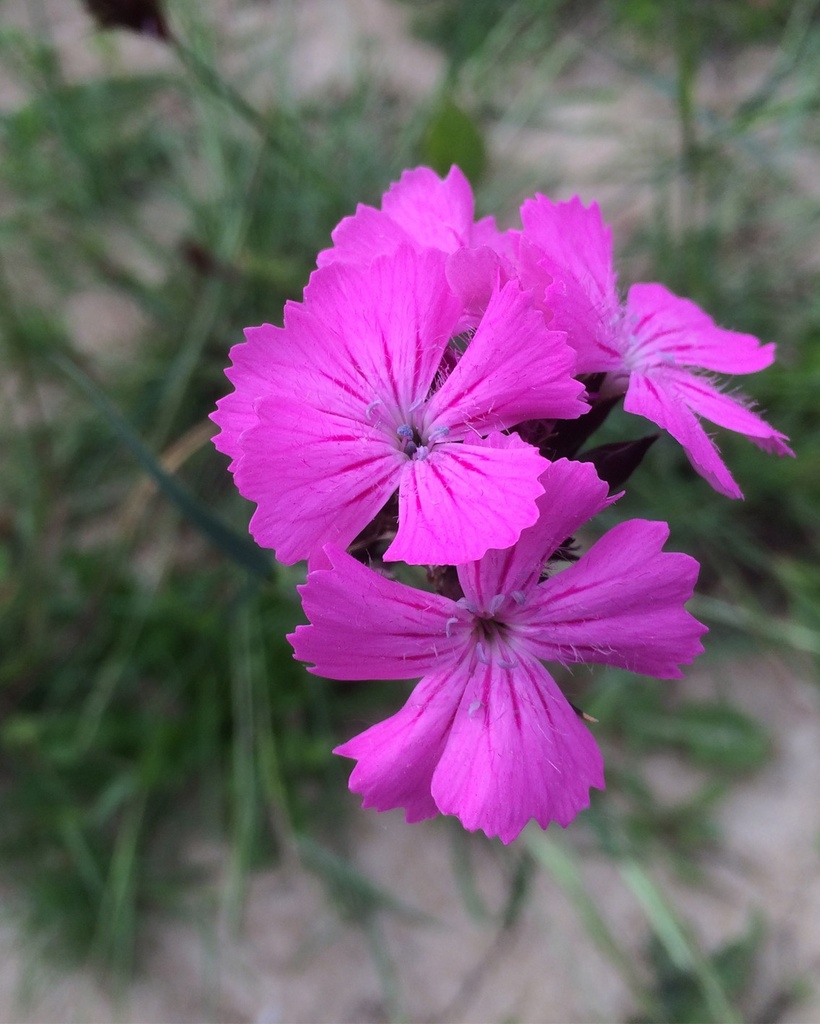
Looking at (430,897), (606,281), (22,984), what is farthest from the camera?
(430,897)

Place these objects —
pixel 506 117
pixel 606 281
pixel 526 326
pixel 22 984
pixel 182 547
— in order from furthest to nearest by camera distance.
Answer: pixel 506 117 → pixel 182 547 → pixel 22 984 → pixel 606 281 → pixel 526 326

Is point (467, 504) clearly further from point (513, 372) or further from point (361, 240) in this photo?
point (361, 240)

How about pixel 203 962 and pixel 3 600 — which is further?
pixel 3 600

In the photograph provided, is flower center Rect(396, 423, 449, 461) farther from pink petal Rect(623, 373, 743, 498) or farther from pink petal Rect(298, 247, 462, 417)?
pink petal Rect(623, 373, 743, 498)

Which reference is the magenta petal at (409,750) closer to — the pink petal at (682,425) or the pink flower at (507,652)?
the pink flower at (507,652)

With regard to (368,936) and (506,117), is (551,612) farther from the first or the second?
(506,117)

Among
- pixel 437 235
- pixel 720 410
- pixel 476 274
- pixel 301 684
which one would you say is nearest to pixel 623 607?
pixel 720 410

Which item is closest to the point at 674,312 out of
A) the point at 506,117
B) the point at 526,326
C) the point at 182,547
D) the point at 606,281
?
the point at 606,281
